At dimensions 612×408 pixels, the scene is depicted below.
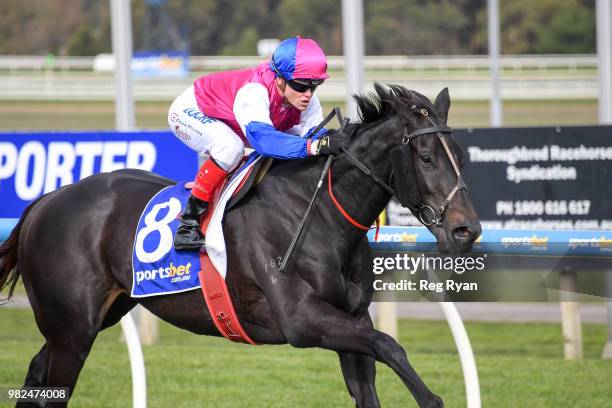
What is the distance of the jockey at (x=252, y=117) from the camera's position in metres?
4.21

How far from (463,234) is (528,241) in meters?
1.36

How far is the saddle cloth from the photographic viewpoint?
4.36 meters

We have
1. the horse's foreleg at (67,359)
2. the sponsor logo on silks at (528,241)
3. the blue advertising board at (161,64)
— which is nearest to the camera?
the horse's foreleg at (67,359)

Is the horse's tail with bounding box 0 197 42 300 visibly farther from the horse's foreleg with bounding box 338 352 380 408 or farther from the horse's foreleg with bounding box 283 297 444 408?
the horse's foreleg with bounding box 338 352 380 408

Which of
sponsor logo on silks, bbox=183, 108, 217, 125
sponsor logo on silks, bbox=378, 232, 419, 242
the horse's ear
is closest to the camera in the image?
the horse's ear

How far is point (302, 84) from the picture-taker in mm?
4281

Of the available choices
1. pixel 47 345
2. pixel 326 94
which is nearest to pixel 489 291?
pixel 47 345

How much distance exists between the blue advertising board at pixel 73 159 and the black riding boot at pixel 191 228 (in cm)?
297

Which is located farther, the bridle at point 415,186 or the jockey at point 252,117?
the jockey at point 252,117

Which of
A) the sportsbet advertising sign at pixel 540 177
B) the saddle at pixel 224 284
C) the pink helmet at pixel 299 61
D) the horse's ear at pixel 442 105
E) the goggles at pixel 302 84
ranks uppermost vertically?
the sportsbet advertising sign at pixel 540 177

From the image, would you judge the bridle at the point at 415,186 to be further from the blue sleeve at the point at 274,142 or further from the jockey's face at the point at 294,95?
the jockey's face at the point at 294,95

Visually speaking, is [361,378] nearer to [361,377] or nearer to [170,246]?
[361,377]

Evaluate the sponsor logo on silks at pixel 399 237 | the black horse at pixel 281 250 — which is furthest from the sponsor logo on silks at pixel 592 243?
the black horse at pixel 281 250

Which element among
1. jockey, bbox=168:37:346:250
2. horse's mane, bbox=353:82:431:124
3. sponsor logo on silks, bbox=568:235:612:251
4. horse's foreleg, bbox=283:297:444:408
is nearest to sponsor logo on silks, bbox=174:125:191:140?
jockey, bbox=168:37:346:250
